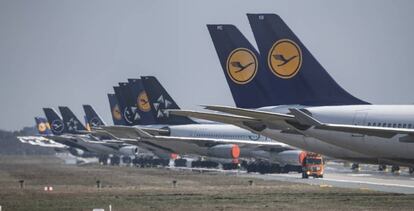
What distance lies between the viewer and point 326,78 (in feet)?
174

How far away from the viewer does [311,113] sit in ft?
165

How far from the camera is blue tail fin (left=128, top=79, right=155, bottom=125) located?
11066 cm

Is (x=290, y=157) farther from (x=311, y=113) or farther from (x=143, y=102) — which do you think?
(x=311, y=113)

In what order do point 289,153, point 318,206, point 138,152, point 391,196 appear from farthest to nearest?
point 138,152 → point 289,153 → point 391,196 → point 318,206

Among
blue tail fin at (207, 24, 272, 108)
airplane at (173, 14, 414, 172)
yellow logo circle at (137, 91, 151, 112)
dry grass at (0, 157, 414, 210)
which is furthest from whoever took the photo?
yellow logo circle at (137, 91, 151, 112)

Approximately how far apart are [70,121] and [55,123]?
4032 mm

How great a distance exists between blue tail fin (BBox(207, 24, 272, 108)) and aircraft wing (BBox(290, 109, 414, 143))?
11745 mm

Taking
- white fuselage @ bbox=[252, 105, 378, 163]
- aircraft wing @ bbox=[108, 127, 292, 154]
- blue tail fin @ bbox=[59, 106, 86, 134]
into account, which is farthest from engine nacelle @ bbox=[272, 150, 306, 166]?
blue tail fin @ bbox=[59, 106, 86, 134]

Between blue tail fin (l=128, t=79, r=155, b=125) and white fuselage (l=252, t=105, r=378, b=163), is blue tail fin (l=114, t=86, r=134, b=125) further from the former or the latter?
white fuselage (l=252, t=105, r=378, b=163)

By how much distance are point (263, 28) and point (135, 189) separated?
11916 millimetres

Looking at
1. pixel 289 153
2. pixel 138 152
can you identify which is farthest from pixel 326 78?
pixel 138 152

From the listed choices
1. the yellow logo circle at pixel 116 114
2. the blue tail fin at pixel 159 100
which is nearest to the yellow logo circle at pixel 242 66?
the blue tail fin at pixel 159 100

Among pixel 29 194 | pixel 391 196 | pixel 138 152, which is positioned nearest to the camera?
pixel 391 196

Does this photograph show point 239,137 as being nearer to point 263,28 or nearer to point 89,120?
point 263,28
